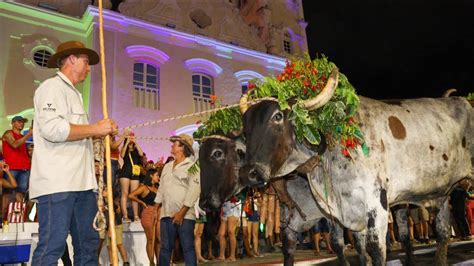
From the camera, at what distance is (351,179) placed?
4.27 m

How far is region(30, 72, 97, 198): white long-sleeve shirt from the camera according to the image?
350 centimetres

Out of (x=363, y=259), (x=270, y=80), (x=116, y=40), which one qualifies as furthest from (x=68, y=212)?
(x=116, y=40)

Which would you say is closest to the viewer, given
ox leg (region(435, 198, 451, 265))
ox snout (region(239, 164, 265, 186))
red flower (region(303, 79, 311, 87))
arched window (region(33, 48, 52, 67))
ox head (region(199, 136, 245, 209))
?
ox snout (region(239, 164, 265, 186))

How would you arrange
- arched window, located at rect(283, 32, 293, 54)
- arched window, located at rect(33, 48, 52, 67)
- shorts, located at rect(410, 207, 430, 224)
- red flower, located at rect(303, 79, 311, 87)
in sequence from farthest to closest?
arched window, located at rect(283, 32, 293, 54), arched window, located at rect(33, 48, 52, 67), shorts, located at rect(410, 207, 430, 224), red flower, located at rect(303, 79, 311, 87)

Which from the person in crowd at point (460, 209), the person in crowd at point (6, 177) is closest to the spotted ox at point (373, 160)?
the person in crowd at point (6, 177)

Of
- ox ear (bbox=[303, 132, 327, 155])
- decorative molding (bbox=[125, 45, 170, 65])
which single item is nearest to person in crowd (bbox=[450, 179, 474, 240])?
ox ear (bbox=[303, 132, 327, 155])

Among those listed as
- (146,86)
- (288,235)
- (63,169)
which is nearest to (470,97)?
(288,235)

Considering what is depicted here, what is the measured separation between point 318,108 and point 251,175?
1024 millimetres

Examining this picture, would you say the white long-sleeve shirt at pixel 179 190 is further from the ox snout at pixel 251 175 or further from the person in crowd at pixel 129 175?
the person in crowd at pixel 129 175

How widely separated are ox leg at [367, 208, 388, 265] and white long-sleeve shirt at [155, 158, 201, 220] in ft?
8.34

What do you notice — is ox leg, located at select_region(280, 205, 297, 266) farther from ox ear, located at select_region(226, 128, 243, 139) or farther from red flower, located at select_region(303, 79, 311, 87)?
red flower, located at select_region(303, 79, 311, 87)

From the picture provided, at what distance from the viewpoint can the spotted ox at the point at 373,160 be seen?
4227 millimetres

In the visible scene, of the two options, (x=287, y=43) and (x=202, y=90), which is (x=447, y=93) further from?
(x=287, y=43)

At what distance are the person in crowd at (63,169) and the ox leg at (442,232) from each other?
4.47 m
